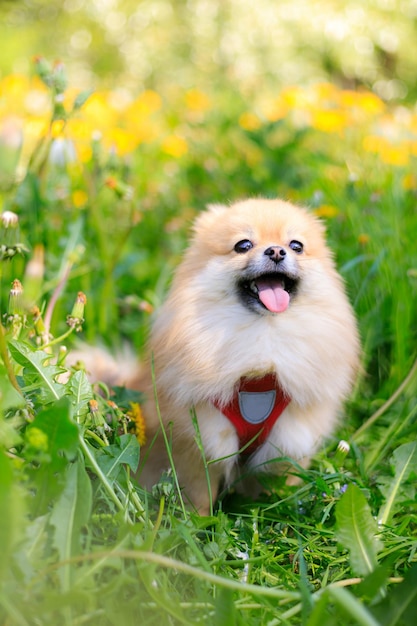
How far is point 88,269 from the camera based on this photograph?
3002 mm

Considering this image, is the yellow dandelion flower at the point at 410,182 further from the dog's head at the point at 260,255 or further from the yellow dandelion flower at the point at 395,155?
the dog's head at the point at 260,255

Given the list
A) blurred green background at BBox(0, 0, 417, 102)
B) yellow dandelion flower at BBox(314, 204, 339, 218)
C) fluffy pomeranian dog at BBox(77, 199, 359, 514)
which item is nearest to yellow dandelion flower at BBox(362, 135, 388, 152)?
yellow dandelion flower at BBox(314, 204, 339, 218)

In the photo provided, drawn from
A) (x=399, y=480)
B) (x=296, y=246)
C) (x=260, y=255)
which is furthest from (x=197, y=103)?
(x=399, y=480)

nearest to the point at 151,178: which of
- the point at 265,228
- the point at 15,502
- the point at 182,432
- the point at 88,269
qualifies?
the point at 88,269

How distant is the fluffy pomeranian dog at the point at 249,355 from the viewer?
205cm

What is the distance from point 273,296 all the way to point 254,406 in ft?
1.17

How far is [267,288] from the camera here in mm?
2102

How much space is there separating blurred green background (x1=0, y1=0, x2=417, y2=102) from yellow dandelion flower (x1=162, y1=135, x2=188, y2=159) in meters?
2.32

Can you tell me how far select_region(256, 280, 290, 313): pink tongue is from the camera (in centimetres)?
204

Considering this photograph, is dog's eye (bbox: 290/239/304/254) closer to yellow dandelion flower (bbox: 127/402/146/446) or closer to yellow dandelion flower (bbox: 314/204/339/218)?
yellow dandelion flower (bbox: 127/402/146/446)

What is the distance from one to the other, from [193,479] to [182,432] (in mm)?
169

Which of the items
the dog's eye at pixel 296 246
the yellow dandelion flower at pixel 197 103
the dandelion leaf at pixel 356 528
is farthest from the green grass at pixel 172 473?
the yellow dandelion flower at pixel 197 103

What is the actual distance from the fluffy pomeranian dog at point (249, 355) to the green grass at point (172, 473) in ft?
0.47

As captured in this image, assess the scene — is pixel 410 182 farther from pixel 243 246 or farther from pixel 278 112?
pixel 243 246
